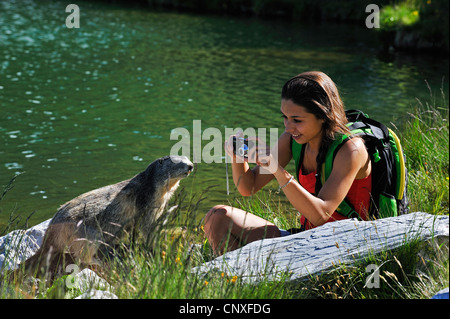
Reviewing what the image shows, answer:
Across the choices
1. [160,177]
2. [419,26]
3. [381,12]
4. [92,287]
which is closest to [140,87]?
[160,177]

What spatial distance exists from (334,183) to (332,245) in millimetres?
452

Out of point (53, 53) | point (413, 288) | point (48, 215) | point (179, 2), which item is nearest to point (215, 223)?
point (413, 288)

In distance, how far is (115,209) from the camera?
5590 millimetres

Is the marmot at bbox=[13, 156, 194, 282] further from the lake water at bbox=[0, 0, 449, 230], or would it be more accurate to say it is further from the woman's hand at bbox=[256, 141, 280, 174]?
the woman's hand at bbox=[256, 141, 280, 174]

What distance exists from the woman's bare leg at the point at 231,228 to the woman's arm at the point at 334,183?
0.56 meters

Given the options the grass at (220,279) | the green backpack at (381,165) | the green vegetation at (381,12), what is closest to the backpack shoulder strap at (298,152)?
the green backpack at (381,165)

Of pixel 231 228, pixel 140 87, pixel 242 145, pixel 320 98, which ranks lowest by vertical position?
pixel 140 87

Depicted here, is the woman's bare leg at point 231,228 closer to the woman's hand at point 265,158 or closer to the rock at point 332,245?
the rock at point 332,245

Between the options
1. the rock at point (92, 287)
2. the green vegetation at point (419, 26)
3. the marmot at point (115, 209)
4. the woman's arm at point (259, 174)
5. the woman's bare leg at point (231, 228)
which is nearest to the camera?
the rock at point (92, 287)

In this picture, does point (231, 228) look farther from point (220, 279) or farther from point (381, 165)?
point (381, 165)

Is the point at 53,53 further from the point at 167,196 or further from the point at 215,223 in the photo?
the point at 215,223

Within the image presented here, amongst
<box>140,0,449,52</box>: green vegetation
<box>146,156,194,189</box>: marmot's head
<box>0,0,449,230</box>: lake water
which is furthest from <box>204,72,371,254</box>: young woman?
<box>140,0,449,52</box>: green vegetation

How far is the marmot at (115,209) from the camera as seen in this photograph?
5.33 metres

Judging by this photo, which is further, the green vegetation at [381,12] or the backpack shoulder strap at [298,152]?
the green vegetation at [381,12]
